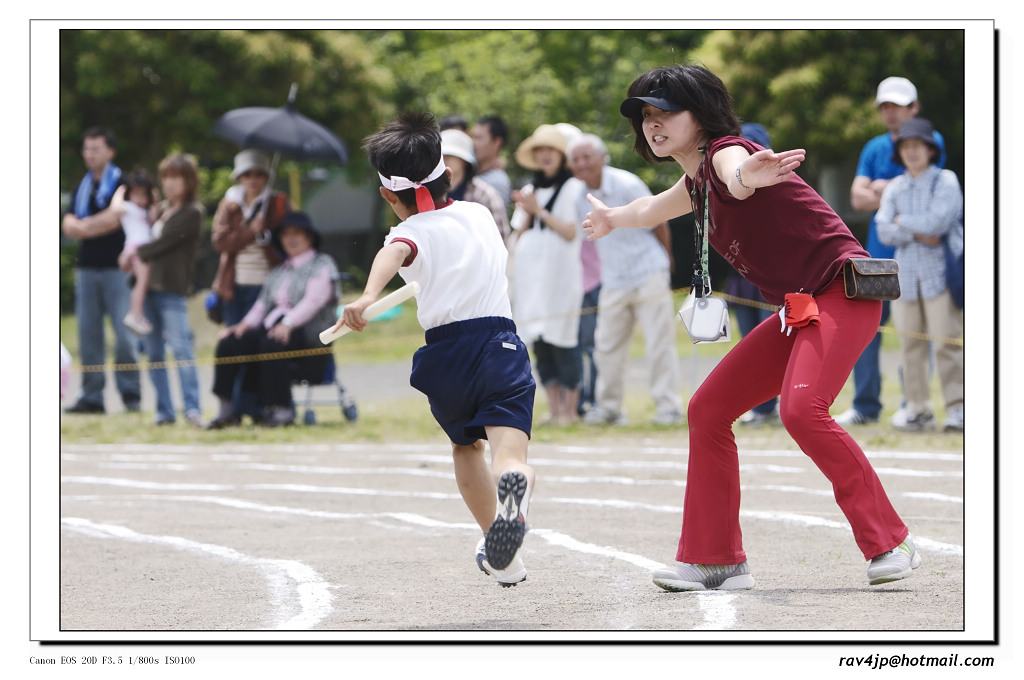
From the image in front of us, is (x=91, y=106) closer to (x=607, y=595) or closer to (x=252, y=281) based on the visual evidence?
(x=252, y=281)

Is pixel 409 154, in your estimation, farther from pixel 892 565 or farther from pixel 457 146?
pixel 457 146

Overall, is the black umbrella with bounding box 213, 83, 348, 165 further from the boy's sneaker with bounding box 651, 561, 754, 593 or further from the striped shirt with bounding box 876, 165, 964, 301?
the boy's sneaker with bounding box 651, 561, 754, 593

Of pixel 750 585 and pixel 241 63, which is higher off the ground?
pixel 241 63

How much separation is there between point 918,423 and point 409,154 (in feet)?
22.6

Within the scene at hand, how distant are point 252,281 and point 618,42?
869 inches

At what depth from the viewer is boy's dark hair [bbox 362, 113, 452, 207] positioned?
208 inches

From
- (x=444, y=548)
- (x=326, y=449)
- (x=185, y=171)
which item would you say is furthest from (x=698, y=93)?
(x=185, y=171)

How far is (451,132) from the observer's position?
10.9 metres

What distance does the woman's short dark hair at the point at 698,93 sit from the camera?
17.3 feet

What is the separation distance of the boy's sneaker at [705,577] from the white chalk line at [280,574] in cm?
126

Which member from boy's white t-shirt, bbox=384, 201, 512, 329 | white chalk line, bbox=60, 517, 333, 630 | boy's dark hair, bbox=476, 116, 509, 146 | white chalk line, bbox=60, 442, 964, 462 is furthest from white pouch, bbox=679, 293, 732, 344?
boy's dark hair, bbox=476, 116, 509, 146

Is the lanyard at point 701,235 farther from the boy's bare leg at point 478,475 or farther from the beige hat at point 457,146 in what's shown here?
the beige hat at point 457,146

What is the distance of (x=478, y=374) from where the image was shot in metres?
5.21
